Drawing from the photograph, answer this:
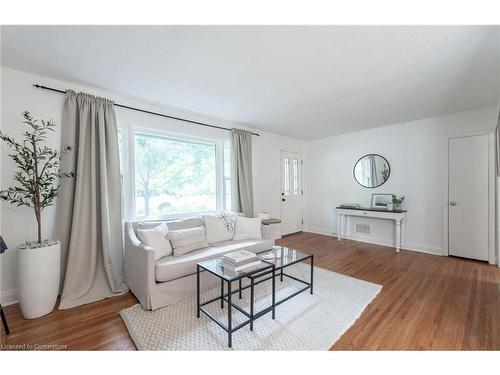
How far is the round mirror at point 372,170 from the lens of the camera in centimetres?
423

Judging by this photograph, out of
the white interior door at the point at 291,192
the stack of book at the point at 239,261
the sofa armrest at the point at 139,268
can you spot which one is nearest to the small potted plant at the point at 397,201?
the white interior door at the point at 291,192

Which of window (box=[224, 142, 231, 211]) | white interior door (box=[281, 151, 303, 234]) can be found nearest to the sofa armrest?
window (box=[224, 142, 231, 211])

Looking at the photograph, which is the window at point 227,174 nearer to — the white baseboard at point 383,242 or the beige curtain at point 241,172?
the beige curtain at point 241,172

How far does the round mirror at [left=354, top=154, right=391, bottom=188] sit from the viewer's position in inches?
167

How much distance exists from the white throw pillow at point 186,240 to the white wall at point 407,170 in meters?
3.50

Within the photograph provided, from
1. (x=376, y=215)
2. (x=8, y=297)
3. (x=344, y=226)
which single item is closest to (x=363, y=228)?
(x=344, y=226)

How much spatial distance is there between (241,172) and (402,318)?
2.92 m

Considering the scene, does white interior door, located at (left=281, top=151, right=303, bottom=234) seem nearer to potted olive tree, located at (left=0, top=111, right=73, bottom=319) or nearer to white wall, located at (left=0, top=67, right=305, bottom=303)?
white wall, located at (left=0, top=67, right=305, bottom=303)

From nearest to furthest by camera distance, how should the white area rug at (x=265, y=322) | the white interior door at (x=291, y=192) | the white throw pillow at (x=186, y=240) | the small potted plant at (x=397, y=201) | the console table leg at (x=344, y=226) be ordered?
the white area rug at (x=265, y=322), the white throw pillow at (x=186, y=240), the small potted plant at (x=397, y=201), the console table leg at (x=344, y=226), the white interior door at (x=291, y=192)

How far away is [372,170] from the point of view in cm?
439

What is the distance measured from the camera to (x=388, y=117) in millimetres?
3643
